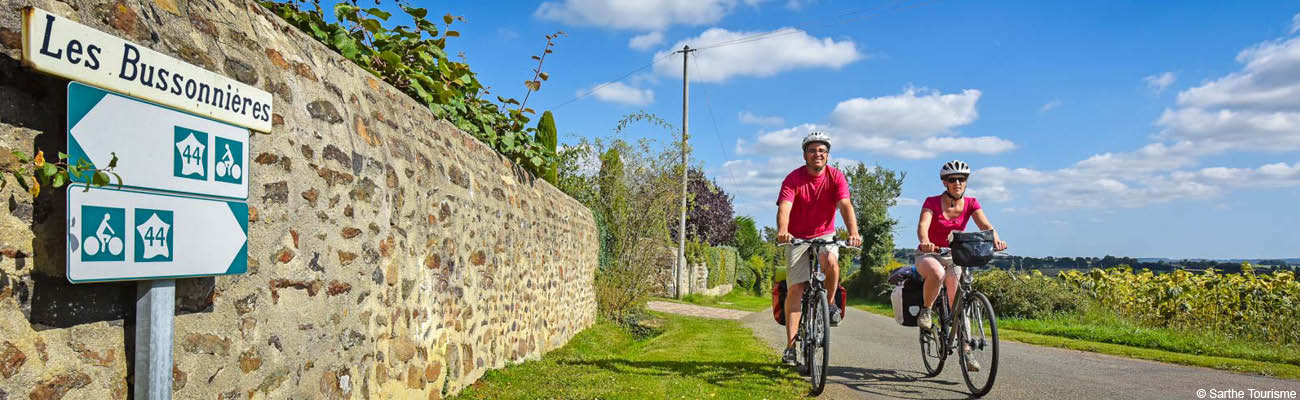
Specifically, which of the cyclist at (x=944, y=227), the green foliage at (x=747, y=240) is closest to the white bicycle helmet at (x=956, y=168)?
the cyclist at (x=944, y=227)

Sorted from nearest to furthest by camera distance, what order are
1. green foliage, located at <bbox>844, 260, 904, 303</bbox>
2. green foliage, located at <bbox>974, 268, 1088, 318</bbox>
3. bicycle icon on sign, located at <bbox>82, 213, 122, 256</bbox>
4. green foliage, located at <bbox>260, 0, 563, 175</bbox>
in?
1. bicycle icon on sign, located at <bbox>82, 213, 122, 256</bbox>
2. green foliage, located at <bbox>260, 0, 563, 175</bbox>
3. green foliage, located at <bbox>974, 268, 1088, 318</bbox>
4. green foliage, located at <bbox>844, 260, 904, 303</bbox>

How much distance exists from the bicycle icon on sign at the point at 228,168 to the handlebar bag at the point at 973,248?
487 cm

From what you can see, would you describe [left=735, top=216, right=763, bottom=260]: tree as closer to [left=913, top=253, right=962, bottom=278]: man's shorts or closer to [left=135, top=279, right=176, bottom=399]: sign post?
[left=913, top=253, right=962, bottom=278]: man's shorts

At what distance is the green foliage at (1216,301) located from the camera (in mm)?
10320

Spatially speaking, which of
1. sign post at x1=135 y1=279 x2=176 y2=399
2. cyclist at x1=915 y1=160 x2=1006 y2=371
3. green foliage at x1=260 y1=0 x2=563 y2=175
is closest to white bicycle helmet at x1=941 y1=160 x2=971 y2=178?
cyclist at x1=915 y1=160 x2=1006 y2=371

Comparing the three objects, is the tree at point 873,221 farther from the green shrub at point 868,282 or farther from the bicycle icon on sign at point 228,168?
the bicycle icon on sign at point 228,168

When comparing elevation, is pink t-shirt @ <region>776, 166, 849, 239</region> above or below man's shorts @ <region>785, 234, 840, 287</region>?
above

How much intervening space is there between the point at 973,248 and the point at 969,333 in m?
0.65

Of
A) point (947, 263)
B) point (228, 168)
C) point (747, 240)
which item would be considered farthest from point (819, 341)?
point (747, 240)

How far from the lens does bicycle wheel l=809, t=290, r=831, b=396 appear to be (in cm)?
548

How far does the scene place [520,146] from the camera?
7602 mm

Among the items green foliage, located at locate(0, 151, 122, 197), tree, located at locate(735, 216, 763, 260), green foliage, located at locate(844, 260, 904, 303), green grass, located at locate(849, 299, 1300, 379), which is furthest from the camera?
tree, located at locate(735, 216, 763, 260)

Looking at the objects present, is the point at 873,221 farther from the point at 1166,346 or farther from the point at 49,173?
the point at 49,173

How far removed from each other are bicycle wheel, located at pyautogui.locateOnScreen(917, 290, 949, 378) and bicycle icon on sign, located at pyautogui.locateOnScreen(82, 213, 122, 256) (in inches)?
222
